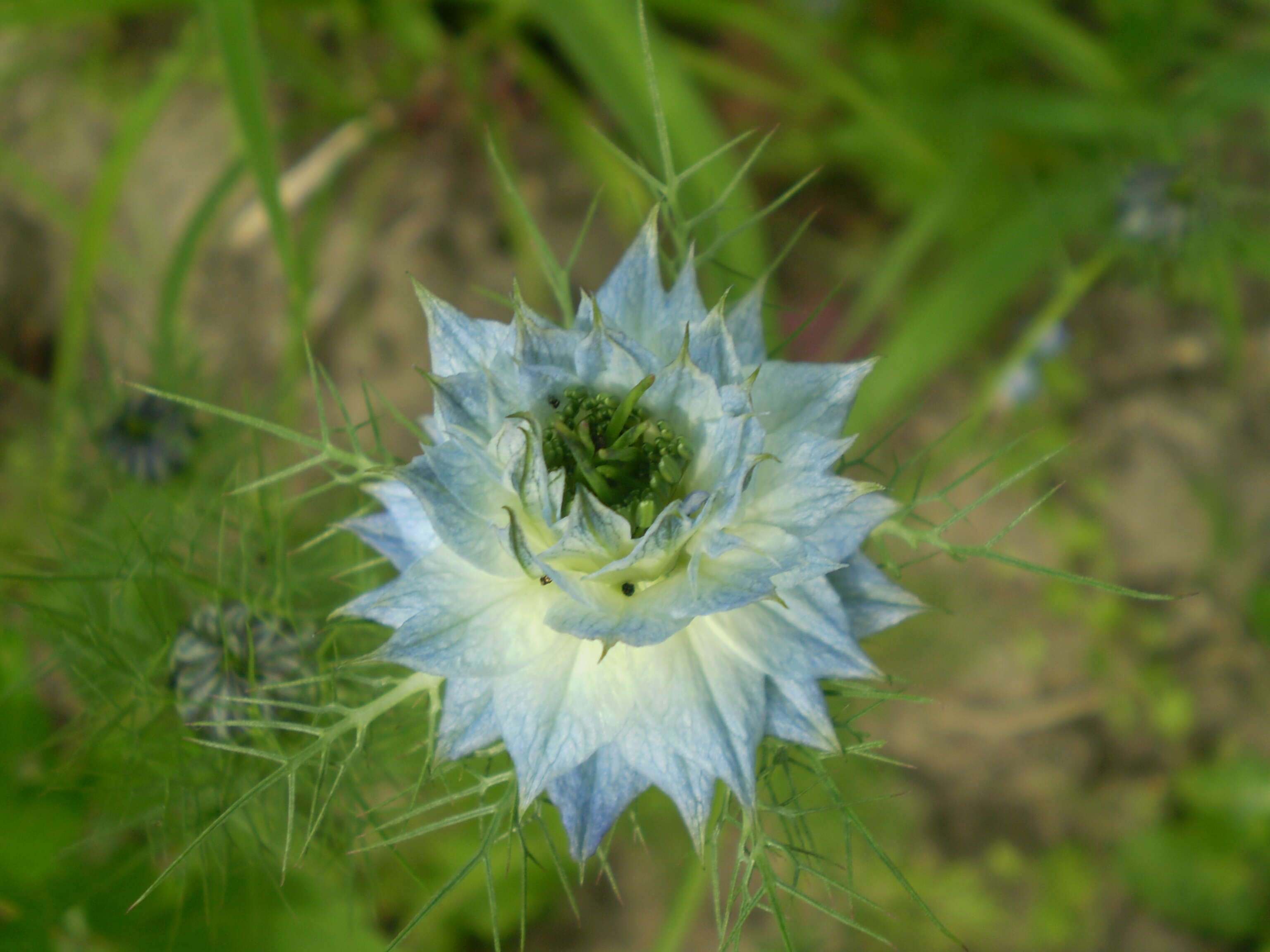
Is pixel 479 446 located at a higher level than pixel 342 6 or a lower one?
lower

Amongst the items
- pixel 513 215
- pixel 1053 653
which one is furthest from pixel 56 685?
pixel 1053 653

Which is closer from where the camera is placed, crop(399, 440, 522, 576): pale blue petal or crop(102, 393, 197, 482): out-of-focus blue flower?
crop(399, 440, 522, 576): pale blue petal

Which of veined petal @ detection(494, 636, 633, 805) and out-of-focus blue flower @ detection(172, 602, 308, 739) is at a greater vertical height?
veined petal @ detection(494, 636, 633, 805)

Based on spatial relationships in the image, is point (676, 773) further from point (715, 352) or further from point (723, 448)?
point (715, 352)

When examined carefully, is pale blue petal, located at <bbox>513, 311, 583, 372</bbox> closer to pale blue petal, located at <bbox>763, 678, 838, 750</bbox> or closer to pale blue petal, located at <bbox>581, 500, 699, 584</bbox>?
pale blue petal, located at <bbox>581, 500, 699, 584</bbox>

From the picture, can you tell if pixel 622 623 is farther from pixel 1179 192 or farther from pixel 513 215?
pixel 513 215

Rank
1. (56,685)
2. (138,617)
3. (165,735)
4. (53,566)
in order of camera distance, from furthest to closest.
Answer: (56,685)
(53,566)
(138,617)
(165,735)

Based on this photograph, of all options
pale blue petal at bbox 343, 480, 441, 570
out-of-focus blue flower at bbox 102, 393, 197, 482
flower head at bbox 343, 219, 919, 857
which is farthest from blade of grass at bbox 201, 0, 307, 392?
flower head at bbox 343, 219, 919, 857
